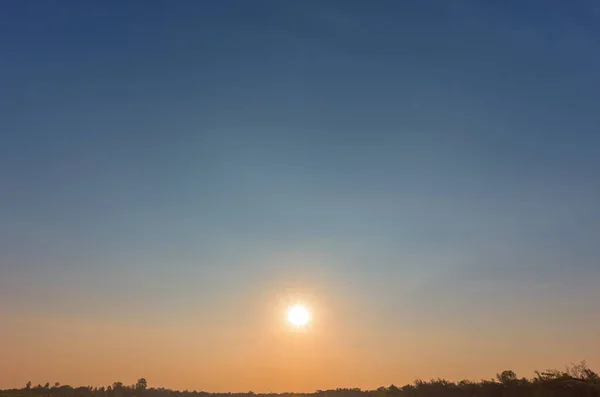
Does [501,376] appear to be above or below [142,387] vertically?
below

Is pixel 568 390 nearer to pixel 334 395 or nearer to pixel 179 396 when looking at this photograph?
pixel 334 395

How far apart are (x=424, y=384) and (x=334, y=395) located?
3411 inches

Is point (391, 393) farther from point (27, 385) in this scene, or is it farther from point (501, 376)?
point (27, 385)

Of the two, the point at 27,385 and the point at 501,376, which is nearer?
the point at 501,376

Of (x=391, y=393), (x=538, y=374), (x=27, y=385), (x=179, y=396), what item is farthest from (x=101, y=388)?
(x=538, y=374)

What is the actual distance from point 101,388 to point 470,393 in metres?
118

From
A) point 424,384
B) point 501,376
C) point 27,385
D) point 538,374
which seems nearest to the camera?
point 538,374

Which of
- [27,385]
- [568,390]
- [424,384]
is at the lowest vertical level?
[568,390]

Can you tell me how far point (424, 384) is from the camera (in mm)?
60219

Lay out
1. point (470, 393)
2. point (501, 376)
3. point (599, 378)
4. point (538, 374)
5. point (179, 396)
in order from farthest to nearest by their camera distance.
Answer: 1. point (179, 396)
2. point (470, 393)
3. point (501, 376)
4. point (538, 374)
5. point (599, 378)

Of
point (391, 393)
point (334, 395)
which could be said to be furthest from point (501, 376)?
point (334, 395)

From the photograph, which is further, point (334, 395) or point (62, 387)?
point (334, 395)

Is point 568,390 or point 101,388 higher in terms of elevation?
point 101,388

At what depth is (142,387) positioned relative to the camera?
14638 centimetres
